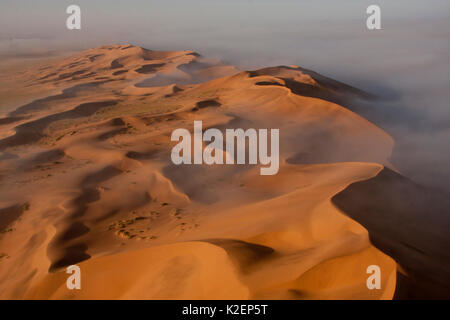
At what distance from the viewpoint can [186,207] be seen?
20.2 feet

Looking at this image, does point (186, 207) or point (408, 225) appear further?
point (186, 207)

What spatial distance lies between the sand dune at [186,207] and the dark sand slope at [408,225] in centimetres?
15

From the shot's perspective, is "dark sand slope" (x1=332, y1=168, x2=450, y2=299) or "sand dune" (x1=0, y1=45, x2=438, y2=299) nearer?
"dark sand slope" (x1=332, y1=168, x2=450, y2=299)

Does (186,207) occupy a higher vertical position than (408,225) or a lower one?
lower

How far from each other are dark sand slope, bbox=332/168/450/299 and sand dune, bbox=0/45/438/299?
0.15 meters

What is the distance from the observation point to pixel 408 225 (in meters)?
4.76

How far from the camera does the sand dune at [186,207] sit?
351 cm

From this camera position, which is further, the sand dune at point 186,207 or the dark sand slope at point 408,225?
the sand dune at point 186,207

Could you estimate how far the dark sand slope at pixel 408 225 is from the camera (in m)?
3.18

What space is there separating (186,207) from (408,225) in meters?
3.13

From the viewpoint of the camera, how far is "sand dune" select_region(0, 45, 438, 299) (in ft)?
11.5
